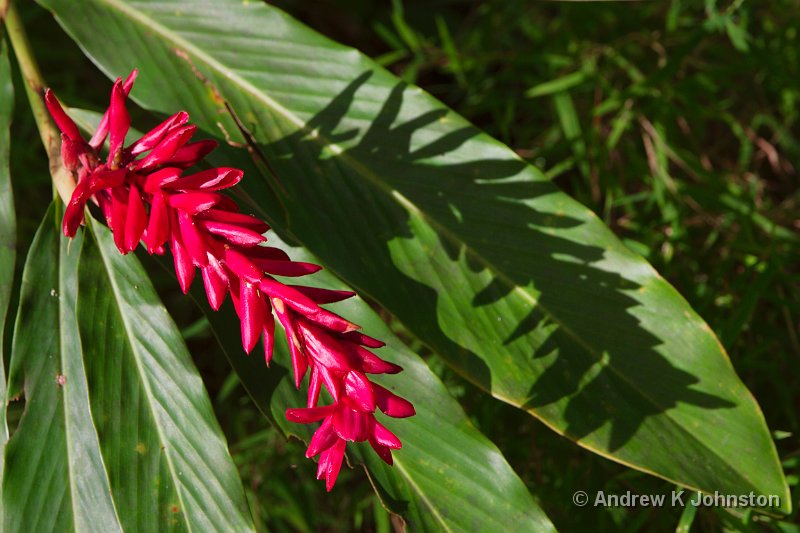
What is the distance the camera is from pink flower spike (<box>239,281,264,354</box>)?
1.03 m

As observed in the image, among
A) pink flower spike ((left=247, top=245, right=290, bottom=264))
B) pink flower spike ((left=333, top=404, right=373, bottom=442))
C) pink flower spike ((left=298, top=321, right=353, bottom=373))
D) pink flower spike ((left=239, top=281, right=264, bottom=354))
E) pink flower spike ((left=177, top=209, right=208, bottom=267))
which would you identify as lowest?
pink flower spike ((left=333, top=404, right=373, bottom=442))

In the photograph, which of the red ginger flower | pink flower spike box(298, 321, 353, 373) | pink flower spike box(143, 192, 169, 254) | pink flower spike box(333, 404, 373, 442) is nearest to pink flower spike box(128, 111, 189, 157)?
the red ginger flower

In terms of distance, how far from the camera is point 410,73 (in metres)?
2.57

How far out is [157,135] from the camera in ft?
3.71

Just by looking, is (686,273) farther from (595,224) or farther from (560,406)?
(560,406)

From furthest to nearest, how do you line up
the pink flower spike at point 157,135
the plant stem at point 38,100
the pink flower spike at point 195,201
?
1. the plant stem at point 38,100
2. the pink flower spike at point 157,135
3. the pink flower spike at point 195,201

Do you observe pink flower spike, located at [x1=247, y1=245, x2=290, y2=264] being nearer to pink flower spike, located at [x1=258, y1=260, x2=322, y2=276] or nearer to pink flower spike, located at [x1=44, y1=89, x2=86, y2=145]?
pink flower spike, located at [x1=258, y1=260, x2=322, y2=276]

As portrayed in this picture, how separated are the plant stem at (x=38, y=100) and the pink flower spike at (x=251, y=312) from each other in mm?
509

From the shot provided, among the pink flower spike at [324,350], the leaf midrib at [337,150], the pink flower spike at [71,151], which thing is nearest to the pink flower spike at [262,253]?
the pink flower spike at [324,350]

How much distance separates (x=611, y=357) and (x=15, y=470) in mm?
1165

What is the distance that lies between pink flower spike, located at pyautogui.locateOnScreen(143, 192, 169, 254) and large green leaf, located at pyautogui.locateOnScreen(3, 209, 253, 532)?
1.52 feet

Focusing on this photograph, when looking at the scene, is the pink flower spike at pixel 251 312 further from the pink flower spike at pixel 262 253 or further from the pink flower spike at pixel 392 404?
the pink flower spike at pixel 392 404

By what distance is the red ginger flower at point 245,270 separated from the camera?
1023 mm

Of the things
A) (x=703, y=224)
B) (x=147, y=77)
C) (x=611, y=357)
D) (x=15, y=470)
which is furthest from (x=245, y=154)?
(x=703, y=224)
